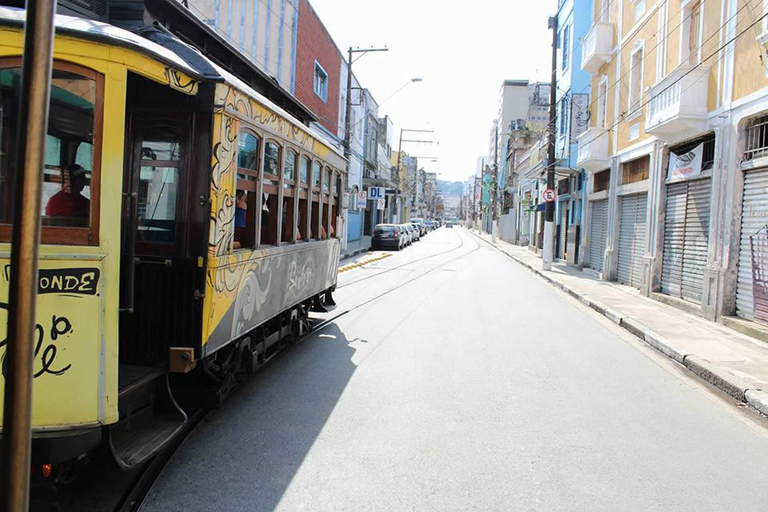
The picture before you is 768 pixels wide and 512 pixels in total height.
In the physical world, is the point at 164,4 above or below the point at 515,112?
below

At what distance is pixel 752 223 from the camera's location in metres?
10.2

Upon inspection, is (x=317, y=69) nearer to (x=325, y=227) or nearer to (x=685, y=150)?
(x=685, y=150)

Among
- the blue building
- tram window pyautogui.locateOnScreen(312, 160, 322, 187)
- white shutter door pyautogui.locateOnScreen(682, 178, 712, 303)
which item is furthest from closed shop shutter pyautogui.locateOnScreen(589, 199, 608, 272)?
tram window pyautogui.locateOnScreen(312, 160, 322, 187)

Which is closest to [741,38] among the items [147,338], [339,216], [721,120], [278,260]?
[721,120]

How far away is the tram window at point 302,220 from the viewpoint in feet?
23.6

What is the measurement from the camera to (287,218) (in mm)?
6539

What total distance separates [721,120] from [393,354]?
827 cm

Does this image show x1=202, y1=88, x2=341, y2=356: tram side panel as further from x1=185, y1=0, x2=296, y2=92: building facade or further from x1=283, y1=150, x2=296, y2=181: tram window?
x1=185, y1=0, x2=296, y2=92: building facade

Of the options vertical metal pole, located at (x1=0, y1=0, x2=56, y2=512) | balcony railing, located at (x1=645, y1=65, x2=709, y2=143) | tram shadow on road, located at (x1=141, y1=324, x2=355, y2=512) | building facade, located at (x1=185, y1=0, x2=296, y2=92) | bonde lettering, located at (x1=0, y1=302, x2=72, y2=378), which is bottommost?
tram shadow on road, located at (x1=141, y1=324, x2=355, y2=512)

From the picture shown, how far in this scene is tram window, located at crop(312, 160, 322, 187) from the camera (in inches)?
291

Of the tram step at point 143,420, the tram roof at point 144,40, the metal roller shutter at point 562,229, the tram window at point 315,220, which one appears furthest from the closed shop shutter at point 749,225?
the metal roller shutter at point 562,229

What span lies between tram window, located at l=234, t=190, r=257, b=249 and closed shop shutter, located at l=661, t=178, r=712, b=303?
33.8 feet

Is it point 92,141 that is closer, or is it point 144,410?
point 92,141

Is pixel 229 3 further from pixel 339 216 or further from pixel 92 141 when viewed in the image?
pixel 92 141
